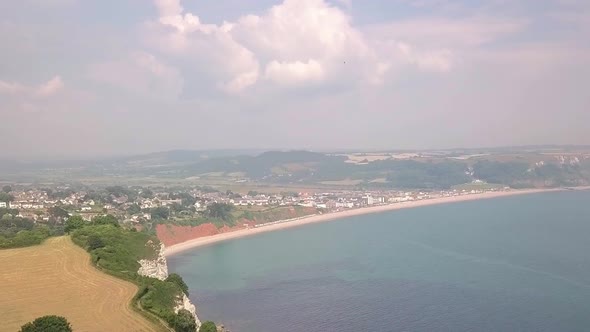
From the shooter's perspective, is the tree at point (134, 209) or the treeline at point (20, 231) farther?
the tree at point (134, 209)

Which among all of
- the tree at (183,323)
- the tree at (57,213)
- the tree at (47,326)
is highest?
the tree at (47,326)

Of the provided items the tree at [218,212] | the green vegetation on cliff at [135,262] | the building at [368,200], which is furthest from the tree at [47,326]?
the building at [368,200]

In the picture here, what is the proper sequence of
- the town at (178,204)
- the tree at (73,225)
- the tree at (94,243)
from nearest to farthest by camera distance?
1. the tree at (94,243)
2. the tree at (73,225)
3. the town at (178,204)

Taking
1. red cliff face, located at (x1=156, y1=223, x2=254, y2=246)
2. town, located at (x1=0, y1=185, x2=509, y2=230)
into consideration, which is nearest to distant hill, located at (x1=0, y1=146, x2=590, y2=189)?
town, located at (x1=0, y1=185, x2=509, y2=230)

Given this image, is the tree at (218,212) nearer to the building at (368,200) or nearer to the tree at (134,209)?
the tree at (134,209)

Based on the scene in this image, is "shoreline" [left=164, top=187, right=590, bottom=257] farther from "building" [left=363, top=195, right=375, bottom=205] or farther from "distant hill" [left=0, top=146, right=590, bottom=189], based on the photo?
"distant hill" [left=0, top=146, right=590, bottom=189]

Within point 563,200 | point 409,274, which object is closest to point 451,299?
point 409,274

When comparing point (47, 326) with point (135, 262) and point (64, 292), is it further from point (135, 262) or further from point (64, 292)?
point (135, 262)
